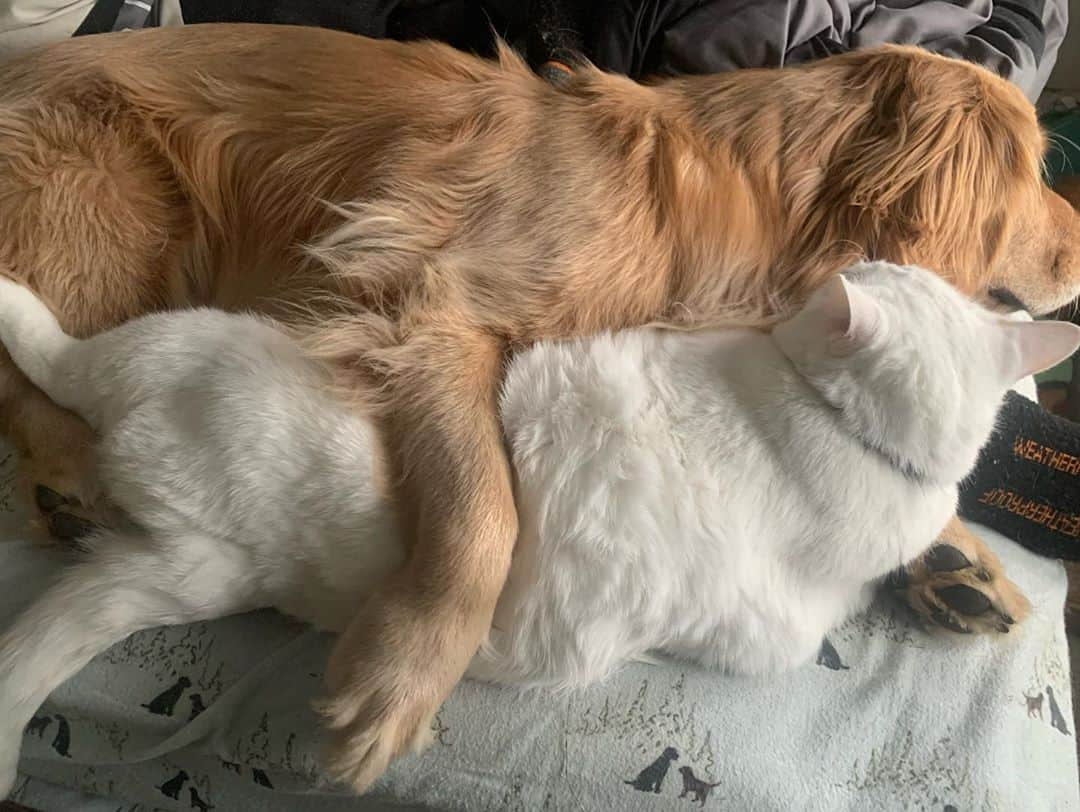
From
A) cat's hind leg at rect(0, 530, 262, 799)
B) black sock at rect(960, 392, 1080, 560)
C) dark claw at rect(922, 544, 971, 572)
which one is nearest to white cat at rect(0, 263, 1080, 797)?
cat's hind leg at rect(0, 530, 262, 799)

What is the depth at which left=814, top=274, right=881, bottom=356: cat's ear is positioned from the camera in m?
1.10

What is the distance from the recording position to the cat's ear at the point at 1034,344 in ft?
3.89

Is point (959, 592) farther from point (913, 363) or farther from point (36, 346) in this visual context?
point (36, 346)

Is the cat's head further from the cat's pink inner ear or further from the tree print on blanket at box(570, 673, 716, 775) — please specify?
the tree print on blanket at box(570, 673, 716, 775)

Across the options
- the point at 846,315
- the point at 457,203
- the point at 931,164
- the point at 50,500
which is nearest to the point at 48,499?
the point at 50,500

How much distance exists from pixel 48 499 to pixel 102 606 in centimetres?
29

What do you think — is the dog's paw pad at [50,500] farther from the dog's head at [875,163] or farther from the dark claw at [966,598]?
the dark claw at [966,598]

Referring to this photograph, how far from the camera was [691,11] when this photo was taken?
1584 mm

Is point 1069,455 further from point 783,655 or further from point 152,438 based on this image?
point 152,438

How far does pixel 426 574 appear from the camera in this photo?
1092 mm

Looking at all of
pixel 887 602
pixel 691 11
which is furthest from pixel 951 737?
pixel 691 11

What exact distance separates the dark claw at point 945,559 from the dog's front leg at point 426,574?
2.09 ft

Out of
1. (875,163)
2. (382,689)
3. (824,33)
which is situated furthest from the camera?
(824,33)

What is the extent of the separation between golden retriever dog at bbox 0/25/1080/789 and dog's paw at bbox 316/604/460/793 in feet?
0.49
